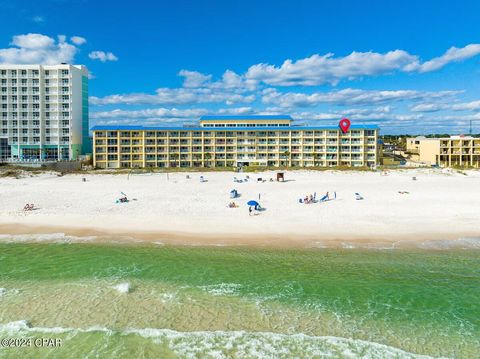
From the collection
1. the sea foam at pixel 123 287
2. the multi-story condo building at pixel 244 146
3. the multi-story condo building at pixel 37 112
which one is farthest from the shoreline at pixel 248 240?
the multi-story condo building at pixel 37 112

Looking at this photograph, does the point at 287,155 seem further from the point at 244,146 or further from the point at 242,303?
the point at 242,303

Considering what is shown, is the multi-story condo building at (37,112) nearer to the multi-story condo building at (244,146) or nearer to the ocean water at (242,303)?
the multi-story condo building at (244,146)

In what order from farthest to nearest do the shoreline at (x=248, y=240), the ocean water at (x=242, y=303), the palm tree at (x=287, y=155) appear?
the palm tree at (x=287, y=155) → the shoreline at (x=248, y=240) → the ocean water at (x=242, y=303)

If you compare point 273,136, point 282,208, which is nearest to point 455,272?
point 282,208

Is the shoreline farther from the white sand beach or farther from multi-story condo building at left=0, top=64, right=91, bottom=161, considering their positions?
multi-story condo building at left=0, top=64, right=91, bottom=161

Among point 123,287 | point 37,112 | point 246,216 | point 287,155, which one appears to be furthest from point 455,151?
point 37,112

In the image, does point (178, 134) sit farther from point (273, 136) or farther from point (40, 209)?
point (40, 209)
